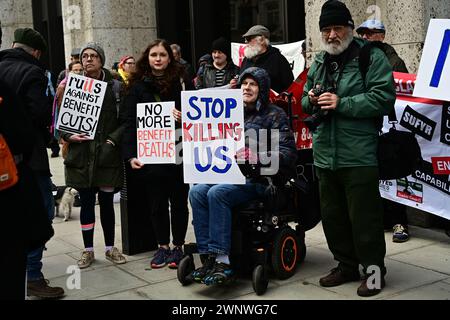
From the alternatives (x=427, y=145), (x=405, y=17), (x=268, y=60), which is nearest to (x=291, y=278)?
(x=427, y=145)

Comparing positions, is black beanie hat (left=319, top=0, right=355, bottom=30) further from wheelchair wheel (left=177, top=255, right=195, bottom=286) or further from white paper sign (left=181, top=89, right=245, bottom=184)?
wheelchair wheel (left=177, top=255, right=195, bottom=286)

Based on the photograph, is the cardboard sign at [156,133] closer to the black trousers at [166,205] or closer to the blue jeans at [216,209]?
the black trousers at [166,205]

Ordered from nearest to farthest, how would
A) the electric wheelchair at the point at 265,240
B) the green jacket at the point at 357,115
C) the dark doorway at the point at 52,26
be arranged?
the green jacket at the point at 357,115, the electric wheelchair at the point at 265,240, the dark doorway at the point at 52,26

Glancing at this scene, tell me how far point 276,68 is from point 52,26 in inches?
504

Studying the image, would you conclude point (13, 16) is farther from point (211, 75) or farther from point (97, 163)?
point (97, 163)

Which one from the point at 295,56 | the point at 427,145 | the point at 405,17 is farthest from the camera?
the point at 295,56

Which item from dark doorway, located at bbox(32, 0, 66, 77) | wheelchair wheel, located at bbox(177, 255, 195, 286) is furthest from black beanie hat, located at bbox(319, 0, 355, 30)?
dark doorway, located at bbox(32, 0, 66, 77)

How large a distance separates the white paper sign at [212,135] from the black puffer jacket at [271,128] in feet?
0.62

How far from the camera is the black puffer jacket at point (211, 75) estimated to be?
26.2 ft

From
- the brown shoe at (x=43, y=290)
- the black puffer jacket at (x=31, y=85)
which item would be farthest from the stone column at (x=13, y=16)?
the brown shoe at (x=43, y=290)

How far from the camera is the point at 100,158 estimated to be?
5539mm
